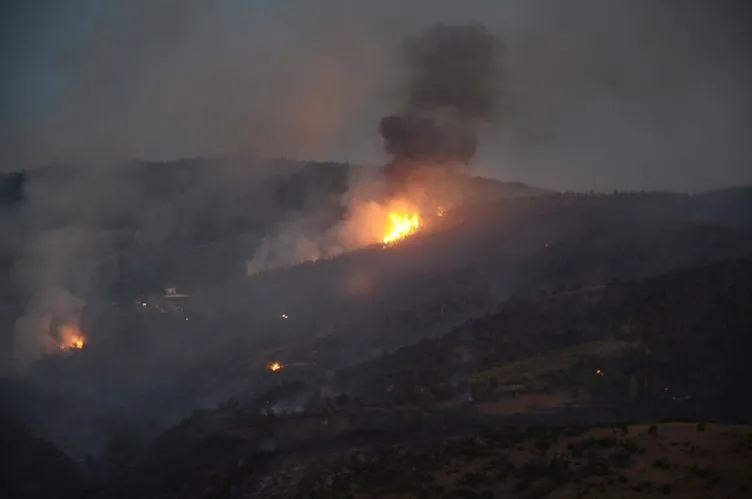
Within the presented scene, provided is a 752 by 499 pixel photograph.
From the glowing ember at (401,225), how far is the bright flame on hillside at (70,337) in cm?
4798

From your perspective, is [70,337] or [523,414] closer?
[523,414]

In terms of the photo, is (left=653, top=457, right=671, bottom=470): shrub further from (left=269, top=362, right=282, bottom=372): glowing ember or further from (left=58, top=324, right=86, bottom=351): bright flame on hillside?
(left=58, top=324, right=86, bottom=351): bright flame on hillside

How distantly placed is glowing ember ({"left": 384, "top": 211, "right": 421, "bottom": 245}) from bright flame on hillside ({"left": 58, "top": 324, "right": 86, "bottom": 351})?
48.0 meters

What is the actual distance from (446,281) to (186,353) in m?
33.9

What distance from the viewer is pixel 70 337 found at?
12925 centimetres

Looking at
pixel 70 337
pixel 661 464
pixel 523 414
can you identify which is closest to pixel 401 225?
pixel 70 337

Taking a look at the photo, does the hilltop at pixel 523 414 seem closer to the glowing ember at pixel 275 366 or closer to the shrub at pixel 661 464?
the shrub at pixel 661 464

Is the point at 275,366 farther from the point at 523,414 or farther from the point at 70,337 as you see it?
the point at 70,337

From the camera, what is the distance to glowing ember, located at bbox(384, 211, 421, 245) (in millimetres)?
133500

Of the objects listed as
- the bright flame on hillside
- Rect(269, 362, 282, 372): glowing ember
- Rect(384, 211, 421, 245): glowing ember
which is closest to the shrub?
Rect(269, 362, 282, 372): glowing ember

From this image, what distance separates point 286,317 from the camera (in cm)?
11462

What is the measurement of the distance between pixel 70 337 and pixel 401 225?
52794 millimetres

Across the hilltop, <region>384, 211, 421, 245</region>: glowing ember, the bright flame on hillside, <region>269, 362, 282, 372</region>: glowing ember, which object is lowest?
the hilltop

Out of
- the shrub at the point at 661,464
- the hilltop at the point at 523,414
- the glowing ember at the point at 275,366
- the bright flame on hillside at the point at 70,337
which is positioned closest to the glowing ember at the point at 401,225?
the glowing ember at the point at 275,366
